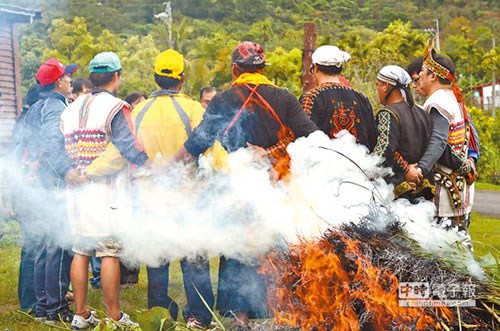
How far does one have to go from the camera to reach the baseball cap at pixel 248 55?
5656 millimetres

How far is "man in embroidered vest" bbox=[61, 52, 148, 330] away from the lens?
567cm

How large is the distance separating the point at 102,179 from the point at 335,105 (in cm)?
208

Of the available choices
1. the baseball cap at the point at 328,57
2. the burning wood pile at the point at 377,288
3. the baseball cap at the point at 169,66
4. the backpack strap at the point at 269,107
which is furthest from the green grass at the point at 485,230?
the burning wood pile at the point at 377,288

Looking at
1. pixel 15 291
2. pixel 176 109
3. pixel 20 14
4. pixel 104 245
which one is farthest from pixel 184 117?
pixel 20 14

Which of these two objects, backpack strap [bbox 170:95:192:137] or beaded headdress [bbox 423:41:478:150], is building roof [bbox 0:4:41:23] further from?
beaded headdress [bbox 423:41:478:150]

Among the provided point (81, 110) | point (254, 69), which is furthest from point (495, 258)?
point (81, 110)

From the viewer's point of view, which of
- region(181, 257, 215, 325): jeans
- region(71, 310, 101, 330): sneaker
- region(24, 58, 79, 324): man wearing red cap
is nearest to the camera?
region(181, 257, 215, 325): jeans

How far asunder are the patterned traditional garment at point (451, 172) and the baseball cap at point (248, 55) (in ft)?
5.36

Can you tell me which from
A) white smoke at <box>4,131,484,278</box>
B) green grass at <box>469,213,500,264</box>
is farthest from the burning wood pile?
green grass at <box>469,213,500,264</box>

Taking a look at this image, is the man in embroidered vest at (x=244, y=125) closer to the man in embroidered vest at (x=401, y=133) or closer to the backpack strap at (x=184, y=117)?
the backpack strap at (x=184, y=117)

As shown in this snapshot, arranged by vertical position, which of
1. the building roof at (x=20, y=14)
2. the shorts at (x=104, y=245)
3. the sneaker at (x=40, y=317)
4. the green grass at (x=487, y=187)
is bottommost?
the green grass at (x=487, y=187)

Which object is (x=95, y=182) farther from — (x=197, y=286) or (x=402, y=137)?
(x=402, y=137)

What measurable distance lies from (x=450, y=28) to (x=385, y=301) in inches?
4188

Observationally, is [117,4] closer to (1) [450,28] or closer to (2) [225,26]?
(2) [225,26]
